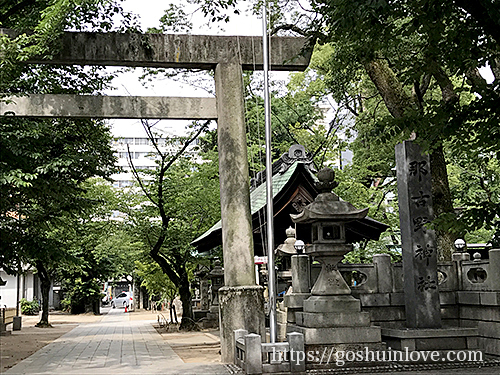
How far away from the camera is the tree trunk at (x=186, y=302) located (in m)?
23.0

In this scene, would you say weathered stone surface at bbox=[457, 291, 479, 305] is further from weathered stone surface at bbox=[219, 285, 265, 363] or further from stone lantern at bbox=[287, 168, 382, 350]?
weathered stone surface at bbox=[219, 285, 265, 363]

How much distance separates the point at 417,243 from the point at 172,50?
22.4 ft

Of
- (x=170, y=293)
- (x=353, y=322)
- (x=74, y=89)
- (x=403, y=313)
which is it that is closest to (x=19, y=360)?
(x=74, y=89)

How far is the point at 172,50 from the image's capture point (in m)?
12.6

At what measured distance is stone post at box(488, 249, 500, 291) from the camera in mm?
11698

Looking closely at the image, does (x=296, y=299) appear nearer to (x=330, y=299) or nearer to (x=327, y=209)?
(x=330, y=299)

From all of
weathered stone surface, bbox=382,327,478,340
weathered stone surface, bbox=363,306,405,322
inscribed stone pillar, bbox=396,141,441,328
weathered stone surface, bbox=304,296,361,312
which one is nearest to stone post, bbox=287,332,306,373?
weathered stone surface, bbox=304,296,361,312

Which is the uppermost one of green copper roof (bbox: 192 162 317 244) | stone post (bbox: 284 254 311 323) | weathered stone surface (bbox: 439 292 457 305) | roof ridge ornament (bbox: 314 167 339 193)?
green copper roof (bbox: 192 162 317 244)

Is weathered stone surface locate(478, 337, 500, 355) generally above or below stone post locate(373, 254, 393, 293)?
below

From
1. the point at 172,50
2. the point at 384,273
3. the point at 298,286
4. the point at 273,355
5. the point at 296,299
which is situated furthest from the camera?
the point at 384,273

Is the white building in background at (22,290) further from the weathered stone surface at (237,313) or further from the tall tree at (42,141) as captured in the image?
the weathered stone surface at (237,313)

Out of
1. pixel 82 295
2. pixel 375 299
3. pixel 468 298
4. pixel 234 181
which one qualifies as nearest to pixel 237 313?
pixel 234 181

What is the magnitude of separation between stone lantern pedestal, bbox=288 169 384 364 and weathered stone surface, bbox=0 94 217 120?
3.32 m

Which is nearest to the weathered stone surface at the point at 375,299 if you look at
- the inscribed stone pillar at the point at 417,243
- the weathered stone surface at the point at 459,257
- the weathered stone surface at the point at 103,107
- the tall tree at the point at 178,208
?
the inscribed stone pillar at the point at 417,243
